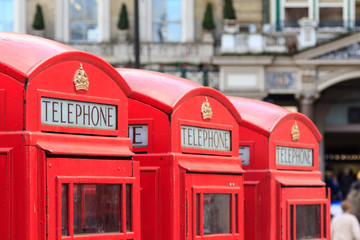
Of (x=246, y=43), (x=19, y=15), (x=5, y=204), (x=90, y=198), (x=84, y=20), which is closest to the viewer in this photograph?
(x=5, y=204)

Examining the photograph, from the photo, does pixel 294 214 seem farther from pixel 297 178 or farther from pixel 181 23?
pixel 181 23

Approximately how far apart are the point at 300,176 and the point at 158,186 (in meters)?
2.78

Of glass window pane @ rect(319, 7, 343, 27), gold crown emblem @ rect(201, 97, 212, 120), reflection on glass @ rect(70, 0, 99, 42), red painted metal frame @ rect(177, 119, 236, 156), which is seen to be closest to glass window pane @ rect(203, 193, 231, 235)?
red painted metal frame @ rect(177, 119, 236, 156)

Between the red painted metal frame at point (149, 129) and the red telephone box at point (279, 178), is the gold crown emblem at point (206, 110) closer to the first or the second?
the red painted metal frame at point (149, 129)

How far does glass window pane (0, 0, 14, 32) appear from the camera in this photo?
2858 centimetres

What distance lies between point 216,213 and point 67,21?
2188 centimetres

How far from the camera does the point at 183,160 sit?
6867 mm

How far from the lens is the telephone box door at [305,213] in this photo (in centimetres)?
876

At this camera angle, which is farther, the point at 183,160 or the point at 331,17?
the point at 331,17

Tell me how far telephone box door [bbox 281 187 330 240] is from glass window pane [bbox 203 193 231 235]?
4.53ft

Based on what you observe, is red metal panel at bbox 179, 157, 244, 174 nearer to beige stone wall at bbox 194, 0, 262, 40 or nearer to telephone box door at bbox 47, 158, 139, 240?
telephone box door at bbox 47, 158, 139, 240

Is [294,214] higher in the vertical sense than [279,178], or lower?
lower

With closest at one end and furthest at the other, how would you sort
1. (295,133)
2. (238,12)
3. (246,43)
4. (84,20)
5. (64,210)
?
1. (64,210)
2. (295,133)
3. (246,43)
4. (238,12)
5. (84,20)

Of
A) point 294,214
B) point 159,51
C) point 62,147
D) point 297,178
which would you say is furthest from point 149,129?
point 159,51
